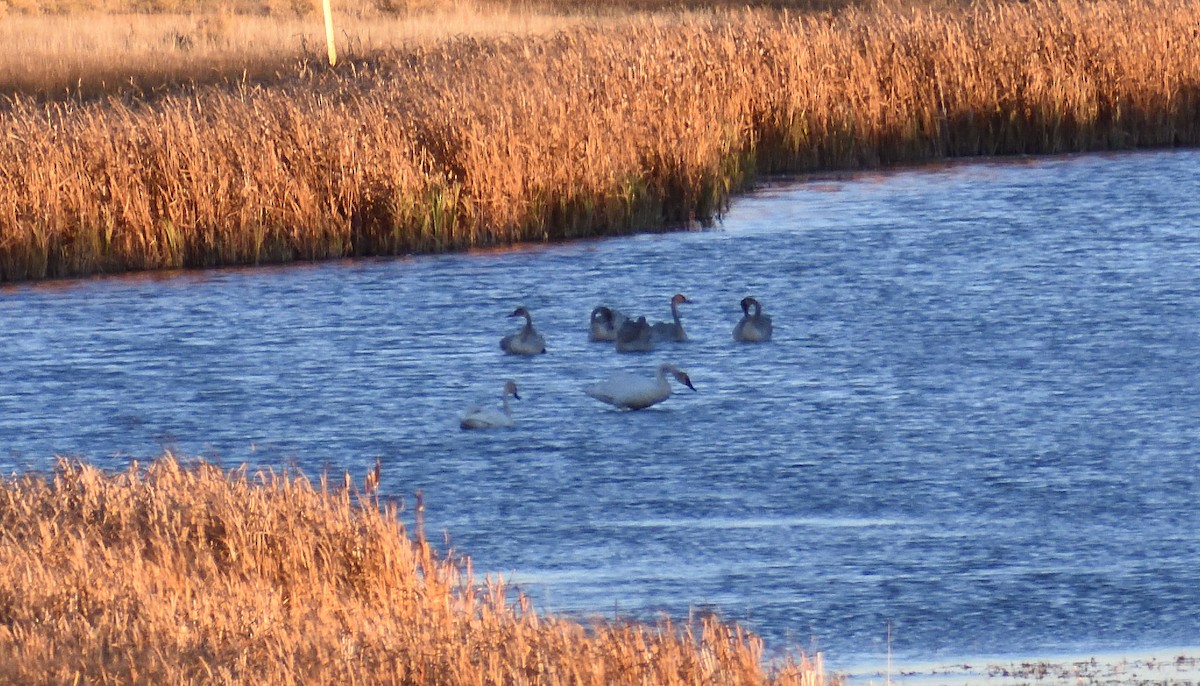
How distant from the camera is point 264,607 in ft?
18.7

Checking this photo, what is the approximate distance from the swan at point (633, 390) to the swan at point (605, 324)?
1.69 m

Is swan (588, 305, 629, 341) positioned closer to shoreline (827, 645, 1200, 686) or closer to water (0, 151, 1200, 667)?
water (0, 151, 1200, 667)

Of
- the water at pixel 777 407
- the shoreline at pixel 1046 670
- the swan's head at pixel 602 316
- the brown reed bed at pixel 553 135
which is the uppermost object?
the brown reed bed at pixel 553 135

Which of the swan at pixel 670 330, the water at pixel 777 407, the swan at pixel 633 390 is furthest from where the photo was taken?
the swan at pixel 670 330

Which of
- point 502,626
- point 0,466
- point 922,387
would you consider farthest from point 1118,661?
point 0,466

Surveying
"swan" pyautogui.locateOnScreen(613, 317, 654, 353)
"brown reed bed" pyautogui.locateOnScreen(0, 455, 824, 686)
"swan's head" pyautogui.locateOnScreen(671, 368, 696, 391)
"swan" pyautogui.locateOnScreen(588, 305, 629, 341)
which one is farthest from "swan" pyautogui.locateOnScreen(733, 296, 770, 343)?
"brown reed bed" pyautogui.locateOnScreen(0, 455, 824, 686)

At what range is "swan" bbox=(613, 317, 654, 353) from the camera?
1112 cm

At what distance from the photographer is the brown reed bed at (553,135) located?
15367 mm

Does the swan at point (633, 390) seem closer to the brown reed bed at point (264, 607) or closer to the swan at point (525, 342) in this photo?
the swan at point (525, 342)

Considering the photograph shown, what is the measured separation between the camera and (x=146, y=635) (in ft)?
17.8

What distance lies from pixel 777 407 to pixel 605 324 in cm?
217

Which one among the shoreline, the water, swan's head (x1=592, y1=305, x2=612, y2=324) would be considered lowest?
the shoreline

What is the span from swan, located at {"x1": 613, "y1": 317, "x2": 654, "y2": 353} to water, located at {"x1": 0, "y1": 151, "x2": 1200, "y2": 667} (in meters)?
0.21

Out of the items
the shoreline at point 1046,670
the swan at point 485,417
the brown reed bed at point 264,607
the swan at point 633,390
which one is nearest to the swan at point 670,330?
the swan at point 633,390
